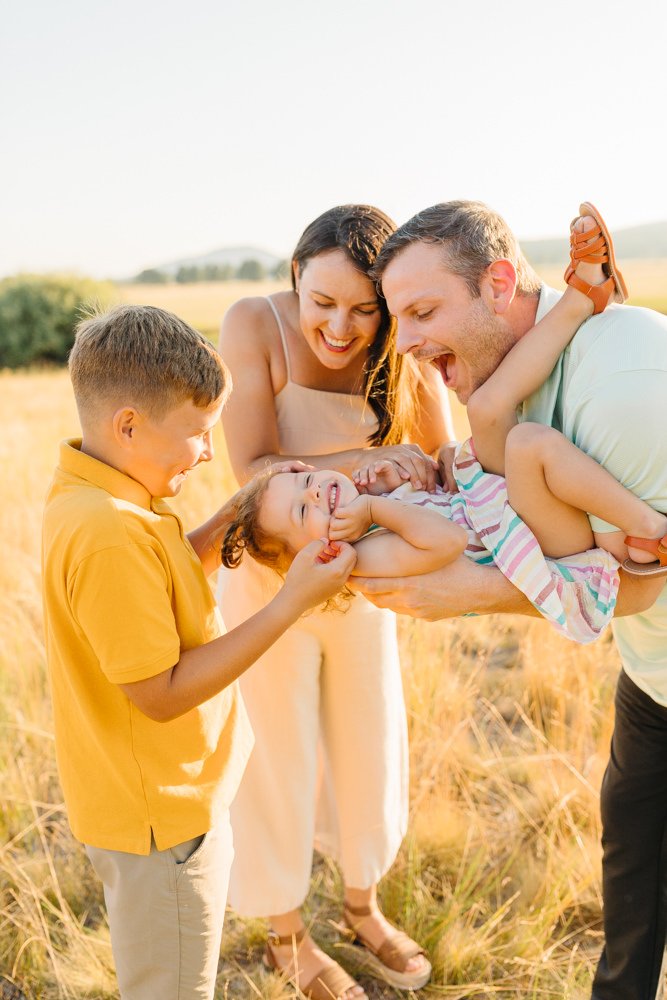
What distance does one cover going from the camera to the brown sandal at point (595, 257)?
197 centimetres

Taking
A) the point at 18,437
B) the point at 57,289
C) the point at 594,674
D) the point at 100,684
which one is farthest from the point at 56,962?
the point at 57,289

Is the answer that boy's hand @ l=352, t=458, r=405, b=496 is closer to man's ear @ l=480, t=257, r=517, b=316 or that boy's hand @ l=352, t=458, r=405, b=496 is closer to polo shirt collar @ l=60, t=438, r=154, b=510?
man's ear @ l=480, t=257, r=517, b=316

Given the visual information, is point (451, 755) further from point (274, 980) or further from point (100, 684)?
point (100, 684)

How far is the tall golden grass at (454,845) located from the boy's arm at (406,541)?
4.36ft

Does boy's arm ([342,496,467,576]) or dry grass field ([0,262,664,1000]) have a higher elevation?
boy's arm ([342,496,467,576])

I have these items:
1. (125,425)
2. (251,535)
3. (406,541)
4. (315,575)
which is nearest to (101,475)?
(125,425)

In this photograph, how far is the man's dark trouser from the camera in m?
2.37

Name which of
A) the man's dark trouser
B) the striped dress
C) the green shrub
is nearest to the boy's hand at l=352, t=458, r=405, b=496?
the striped dress

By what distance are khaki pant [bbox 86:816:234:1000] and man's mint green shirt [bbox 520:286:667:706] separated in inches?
48.7

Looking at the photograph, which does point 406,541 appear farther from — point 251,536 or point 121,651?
point 121,651

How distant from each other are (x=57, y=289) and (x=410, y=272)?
1226 inches

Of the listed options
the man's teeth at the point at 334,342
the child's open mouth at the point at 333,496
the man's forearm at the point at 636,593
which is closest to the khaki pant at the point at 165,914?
the child's open mouth at the point at 333,496

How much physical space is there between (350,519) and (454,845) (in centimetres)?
163

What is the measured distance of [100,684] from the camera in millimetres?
1909
